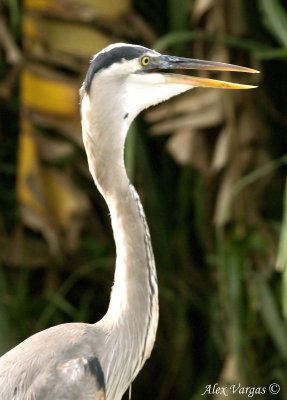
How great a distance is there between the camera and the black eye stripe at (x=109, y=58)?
1771mm

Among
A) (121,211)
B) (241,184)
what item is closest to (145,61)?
(121,211)

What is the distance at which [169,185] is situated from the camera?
3.22 metres

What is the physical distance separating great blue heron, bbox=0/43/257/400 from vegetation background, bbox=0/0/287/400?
3.15 feet

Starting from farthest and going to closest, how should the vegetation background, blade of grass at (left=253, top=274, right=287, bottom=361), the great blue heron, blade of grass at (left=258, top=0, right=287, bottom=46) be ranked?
1. the vegetation background
2. blade of grass at (left=253, top=274, right=287, bottom=361)
3. blade of grass at (left=258, top=0, right=287, bottom=46)
4. the great blue heron

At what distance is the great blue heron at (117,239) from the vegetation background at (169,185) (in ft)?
3.15

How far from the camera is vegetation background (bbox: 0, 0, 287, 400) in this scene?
289 centimetres

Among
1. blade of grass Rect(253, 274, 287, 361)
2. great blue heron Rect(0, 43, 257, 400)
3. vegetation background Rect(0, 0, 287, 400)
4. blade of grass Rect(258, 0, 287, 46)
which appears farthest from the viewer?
vegetation background Rect(0, 0, 287, 400)

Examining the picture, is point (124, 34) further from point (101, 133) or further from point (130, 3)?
point (101, 133)
